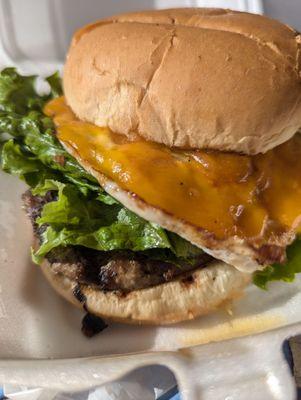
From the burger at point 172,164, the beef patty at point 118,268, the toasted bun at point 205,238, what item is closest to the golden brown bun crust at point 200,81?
the burger at point 172,164

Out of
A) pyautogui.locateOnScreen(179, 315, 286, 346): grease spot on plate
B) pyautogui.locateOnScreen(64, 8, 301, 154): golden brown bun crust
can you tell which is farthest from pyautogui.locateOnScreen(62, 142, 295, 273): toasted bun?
pyautogui.locateOnScreen(179, 315, 286, 346): grease spot on plate

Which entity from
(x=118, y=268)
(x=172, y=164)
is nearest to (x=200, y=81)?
(x=172, y=164)

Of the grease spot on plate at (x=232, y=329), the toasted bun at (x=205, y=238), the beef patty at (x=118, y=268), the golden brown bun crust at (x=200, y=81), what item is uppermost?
the golden brown bun crust at (x=200, y=81)

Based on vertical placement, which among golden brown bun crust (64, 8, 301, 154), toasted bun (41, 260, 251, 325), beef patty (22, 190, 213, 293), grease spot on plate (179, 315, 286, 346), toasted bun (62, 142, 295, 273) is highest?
golden brown bun crust (64, 8, 301, 154)

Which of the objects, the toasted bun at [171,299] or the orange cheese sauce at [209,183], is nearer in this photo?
the orange cheese sauce at [209,183]

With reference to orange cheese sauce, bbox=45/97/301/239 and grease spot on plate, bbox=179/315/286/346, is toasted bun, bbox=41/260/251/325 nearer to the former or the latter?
grease spot on plate, bbox=179/315/286/346

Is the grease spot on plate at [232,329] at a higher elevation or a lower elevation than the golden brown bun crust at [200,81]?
lower

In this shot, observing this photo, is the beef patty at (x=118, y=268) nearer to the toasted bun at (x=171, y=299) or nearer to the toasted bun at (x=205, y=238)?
the toasted bun at (x=171, y=299)

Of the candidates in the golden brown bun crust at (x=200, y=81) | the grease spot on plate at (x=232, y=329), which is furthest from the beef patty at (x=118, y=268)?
the golden brown bun crust at (x=200, y=81)

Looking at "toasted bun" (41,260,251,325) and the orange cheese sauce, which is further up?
the orange cheese sauce

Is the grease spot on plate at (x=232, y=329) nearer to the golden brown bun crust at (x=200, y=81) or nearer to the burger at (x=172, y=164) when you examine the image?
the burger at (x=172, y=164)
